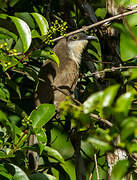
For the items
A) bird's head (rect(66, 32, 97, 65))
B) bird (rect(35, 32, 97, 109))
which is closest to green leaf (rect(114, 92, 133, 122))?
bird (rect(35, 32, 97, 109))

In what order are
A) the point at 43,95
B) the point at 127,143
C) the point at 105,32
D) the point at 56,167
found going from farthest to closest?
the point at 43,95 → the point at 56,167 → the point at 105,32 → the point at 127,143

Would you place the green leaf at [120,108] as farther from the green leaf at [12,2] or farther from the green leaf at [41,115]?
the green leaf at [12,2]

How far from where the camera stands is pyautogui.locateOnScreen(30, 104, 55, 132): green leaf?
8.11 ft

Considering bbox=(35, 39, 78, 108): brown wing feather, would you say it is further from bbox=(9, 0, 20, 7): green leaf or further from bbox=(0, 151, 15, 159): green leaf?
bbox=(0, 151, 15, 159): green leaf

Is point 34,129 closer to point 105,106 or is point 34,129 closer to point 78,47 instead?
point 105,106

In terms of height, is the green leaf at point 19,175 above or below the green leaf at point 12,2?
below

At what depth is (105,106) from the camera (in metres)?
1.04

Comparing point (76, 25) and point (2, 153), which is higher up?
point (76, 25)

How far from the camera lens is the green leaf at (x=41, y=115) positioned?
8.11ft

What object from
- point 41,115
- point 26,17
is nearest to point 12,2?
point 26,17

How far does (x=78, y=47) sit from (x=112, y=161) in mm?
2346

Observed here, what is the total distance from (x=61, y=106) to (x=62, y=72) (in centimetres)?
329

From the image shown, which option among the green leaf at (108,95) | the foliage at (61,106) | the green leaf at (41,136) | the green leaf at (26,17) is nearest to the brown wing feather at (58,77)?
the foliage at (61,106)

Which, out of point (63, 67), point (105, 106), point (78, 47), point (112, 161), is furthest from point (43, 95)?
point (105, 106)
